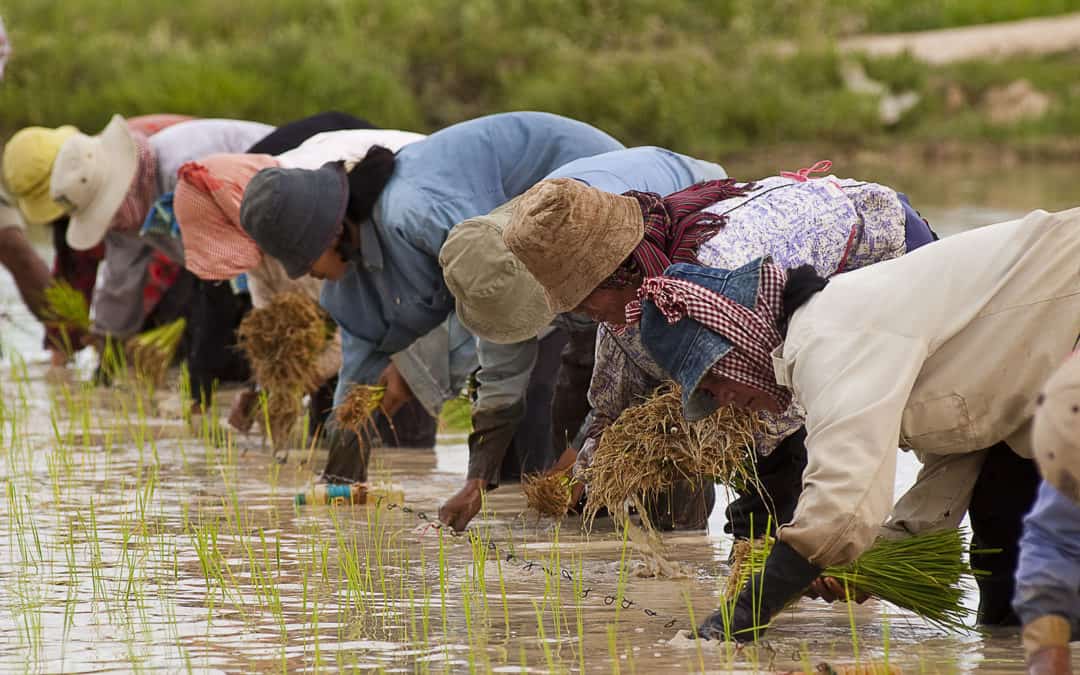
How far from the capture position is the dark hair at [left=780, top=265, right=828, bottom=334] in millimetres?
3668

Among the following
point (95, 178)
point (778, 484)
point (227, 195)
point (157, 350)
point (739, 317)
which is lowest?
point (778, 484)

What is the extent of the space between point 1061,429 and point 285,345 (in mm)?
4056

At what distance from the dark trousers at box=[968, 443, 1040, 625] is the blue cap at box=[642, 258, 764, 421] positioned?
2.37 feet

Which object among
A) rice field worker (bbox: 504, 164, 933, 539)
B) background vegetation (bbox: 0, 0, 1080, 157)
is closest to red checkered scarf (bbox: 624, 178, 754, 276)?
rice field worker (bbox: 504, 164, 933, 539)

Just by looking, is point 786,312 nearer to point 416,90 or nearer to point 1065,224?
point 1065,224

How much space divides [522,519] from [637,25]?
20.2 meters

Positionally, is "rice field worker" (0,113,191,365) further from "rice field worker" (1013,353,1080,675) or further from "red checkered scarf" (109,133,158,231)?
"rice field worker" (1013,353,1080,675)

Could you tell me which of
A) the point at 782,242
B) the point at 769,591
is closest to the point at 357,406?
the point at 782,242

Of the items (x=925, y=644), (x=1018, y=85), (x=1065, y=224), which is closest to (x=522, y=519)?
(x=925, y=644)

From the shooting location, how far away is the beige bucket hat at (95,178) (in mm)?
7898

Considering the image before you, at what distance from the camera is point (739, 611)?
12.0 ft

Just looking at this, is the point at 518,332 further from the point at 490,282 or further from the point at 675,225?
the point at 675,225

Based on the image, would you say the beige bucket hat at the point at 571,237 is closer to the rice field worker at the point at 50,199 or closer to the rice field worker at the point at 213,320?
the rice field worker at the point at 213,320

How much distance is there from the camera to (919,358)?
3.53 meters
